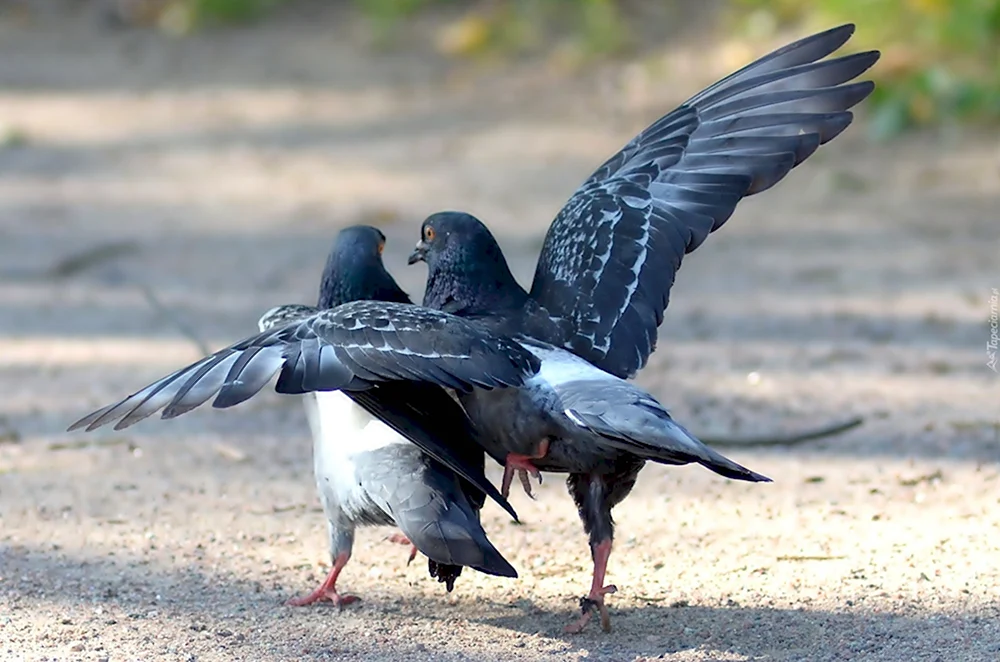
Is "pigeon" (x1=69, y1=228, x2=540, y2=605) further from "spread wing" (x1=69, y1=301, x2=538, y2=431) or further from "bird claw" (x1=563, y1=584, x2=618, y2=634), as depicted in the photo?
"bird claw" (x1=563, y1=584, x2=618, y2=634)

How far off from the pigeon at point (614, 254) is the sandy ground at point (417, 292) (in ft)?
1.73

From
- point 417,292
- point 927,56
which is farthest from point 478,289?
point 927,56

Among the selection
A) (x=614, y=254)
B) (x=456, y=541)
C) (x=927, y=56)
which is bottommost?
(x=456, y=541)

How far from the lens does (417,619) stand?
4.16m

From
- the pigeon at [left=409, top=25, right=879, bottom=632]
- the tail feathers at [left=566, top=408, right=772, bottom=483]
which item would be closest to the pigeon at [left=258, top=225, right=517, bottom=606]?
the pigeon at [left=409, top=25, right=879, bottom=632]

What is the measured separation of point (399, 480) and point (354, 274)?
3.14 ft

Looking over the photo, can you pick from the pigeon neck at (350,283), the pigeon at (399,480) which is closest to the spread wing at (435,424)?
the pigeon at (399,480)

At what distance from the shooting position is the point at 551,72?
11758 mm

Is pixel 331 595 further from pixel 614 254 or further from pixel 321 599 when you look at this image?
pixel 614 254

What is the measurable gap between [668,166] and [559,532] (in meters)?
1.29


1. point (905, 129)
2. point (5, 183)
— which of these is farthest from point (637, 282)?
point (5, 183)

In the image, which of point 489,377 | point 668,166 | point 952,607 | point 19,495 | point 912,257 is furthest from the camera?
point 912,257

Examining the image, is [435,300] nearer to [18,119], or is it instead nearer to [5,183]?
[5,183]

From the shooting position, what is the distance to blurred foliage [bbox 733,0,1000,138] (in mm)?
10000
